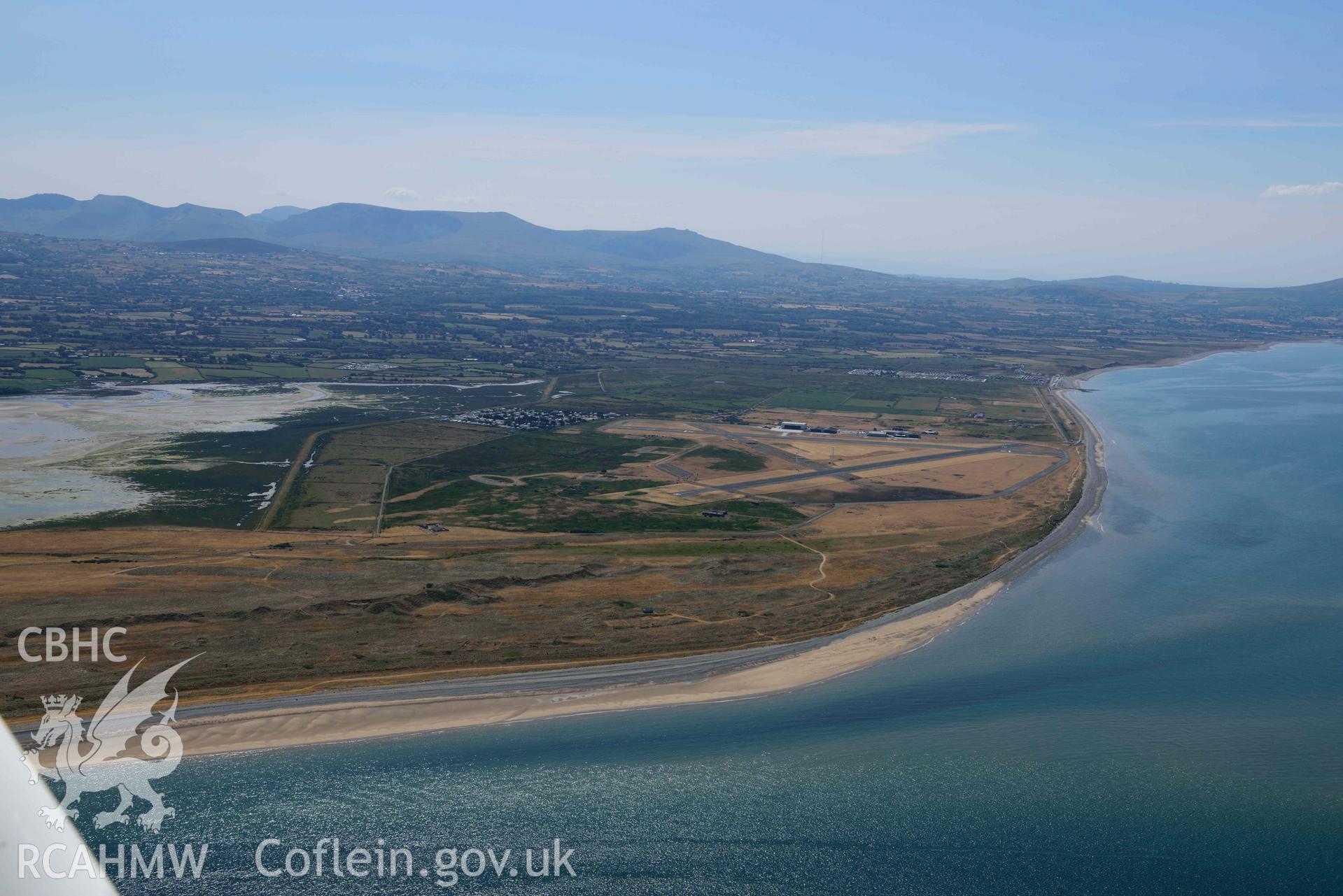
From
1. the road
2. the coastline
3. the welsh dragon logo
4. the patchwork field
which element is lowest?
the welsh dragon logo

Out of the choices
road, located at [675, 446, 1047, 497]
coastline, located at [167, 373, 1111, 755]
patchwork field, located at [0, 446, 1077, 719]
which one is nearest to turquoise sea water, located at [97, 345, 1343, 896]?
coastline, located at [167, 373, 1111, 755]

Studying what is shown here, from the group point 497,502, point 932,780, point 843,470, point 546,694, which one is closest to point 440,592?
point 546,694

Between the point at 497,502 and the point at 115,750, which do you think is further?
the point at 497,502

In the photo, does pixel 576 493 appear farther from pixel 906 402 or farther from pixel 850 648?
pixel 906 402

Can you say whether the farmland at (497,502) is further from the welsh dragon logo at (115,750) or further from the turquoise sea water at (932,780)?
the turquoise sea water at (932,780)

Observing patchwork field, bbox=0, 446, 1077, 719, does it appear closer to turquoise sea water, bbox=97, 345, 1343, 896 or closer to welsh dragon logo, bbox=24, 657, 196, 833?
welsh dragon logo, bbox=24, 657, 196, 833

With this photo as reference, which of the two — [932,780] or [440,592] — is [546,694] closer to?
[440,592]
